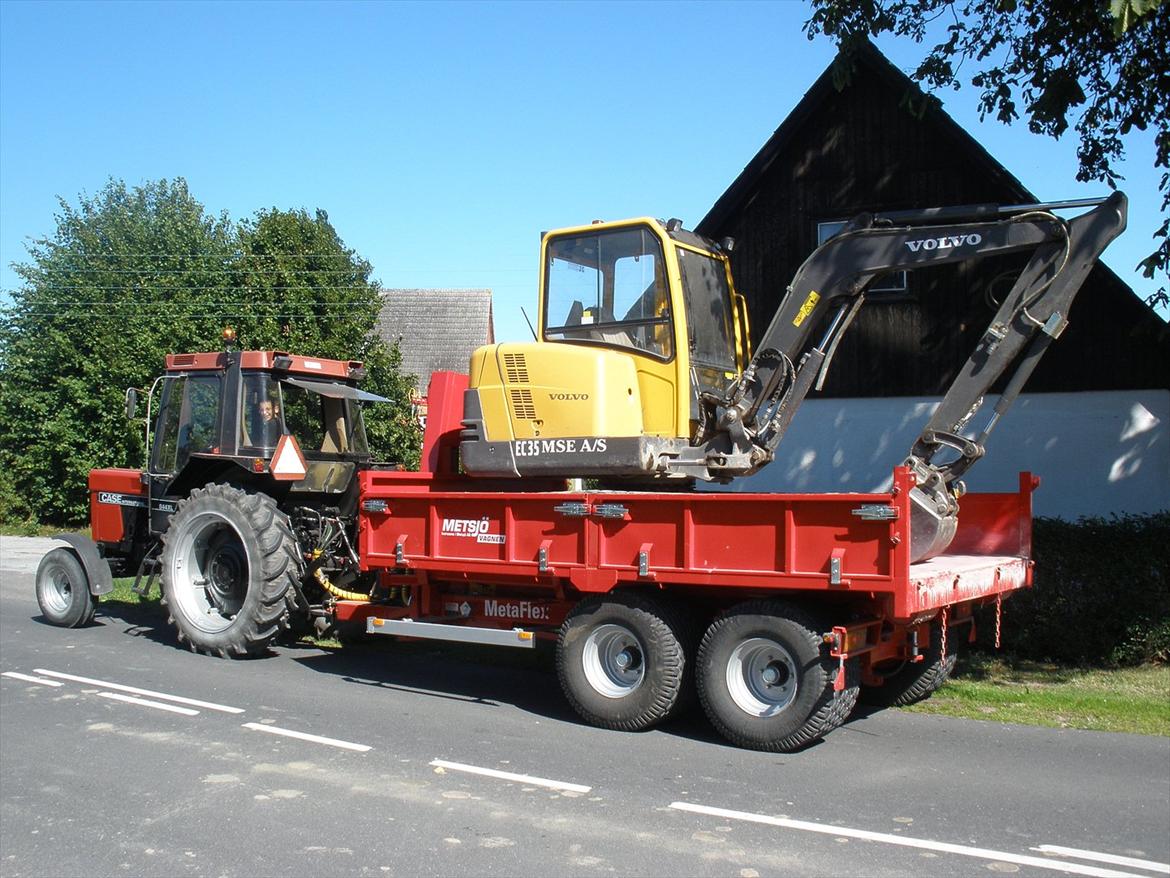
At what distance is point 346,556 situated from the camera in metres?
10.8

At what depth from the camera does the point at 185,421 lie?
451 inches

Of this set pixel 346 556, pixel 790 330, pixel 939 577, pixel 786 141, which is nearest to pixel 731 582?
pixel 939 577

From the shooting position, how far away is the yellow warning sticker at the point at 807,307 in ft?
28.4

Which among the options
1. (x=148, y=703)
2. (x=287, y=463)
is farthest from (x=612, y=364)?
(x=148, y=703)

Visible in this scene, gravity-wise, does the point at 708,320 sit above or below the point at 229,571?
above

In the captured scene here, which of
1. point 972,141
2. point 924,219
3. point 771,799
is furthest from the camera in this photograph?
point 972,141

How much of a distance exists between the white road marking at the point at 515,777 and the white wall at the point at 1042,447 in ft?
29.8

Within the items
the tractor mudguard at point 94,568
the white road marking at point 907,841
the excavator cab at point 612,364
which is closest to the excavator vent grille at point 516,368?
the excavator cab at point 612,364

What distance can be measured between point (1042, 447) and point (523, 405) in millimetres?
8092

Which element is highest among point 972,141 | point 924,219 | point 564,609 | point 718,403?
point 972,141

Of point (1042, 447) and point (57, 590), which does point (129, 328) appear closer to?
point (57, 590)

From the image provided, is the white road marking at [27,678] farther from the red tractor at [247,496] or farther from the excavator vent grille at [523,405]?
the excavator vent grille at [523,405]

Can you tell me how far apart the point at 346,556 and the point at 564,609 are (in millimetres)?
2994

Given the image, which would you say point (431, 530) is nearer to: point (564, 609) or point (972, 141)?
point (564, 609)
